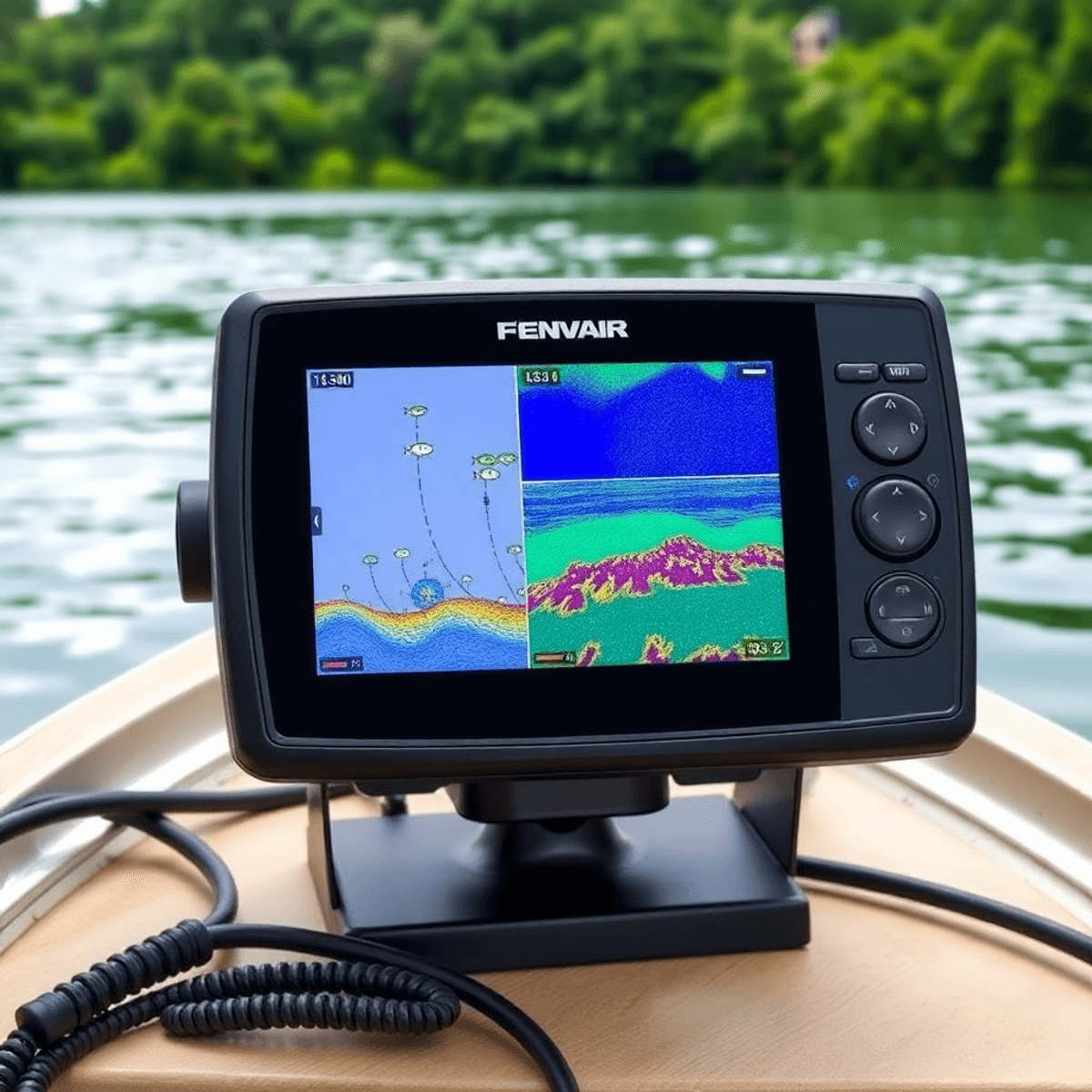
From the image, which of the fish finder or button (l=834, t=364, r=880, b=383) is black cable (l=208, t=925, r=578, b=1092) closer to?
the fish finder

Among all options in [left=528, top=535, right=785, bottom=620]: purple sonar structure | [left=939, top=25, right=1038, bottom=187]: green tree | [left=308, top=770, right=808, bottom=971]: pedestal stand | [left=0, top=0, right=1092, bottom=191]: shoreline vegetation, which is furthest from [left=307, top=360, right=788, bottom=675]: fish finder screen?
[left=0, top=0, right=1092, bottom=191]: shoreline vegetation

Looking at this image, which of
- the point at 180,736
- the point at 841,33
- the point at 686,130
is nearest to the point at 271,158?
the point at 686,130

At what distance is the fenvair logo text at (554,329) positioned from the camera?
33.3 inches

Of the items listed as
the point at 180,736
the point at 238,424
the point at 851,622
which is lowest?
the point at 180,736

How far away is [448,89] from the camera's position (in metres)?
29.4

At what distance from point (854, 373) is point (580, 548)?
0.60 feet

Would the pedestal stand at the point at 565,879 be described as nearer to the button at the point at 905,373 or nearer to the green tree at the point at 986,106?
the button at the point at 905,373

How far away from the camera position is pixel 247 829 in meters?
1.06

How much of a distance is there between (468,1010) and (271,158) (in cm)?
3181

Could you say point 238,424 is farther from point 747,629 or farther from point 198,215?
point 198,215

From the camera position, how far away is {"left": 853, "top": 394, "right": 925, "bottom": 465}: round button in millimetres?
851

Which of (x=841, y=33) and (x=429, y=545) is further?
(x=841, y=33)

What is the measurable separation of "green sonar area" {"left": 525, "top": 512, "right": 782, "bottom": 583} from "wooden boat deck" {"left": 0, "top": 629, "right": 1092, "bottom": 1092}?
0.23m

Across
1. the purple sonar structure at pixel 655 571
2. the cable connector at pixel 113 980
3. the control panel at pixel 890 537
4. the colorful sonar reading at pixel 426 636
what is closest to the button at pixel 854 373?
the control panel at pixel 890 537
